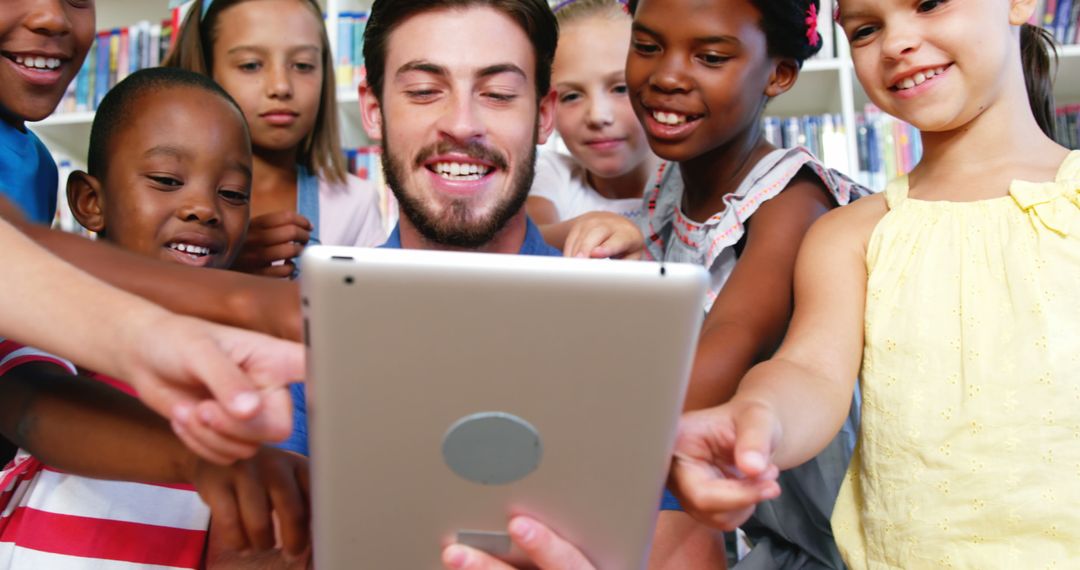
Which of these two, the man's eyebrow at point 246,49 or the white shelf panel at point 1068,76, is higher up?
the man's eyebrow at point 246,49

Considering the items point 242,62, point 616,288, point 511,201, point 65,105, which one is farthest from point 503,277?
point 65,105

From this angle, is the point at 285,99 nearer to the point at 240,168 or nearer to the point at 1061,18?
the point at 240,168

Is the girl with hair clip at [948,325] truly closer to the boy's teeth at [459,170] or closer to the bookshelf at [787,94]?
Answer: the boy's teeth at [459,170]

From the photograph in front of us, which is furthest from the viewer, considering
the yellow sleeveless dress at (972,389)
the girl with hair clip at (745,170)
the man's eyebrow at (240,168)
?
the man's eyebrow at (240,168)

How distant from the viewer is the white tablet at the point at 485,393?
60cm

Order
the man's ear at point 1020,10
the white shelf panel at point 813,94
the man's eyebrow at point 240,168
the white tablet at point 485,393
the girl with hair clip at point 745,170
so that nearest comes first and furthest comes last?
1. the white tablet at point 485,393
2. the man's ear at point 1020,10
3. the girl with hair clip at point 745,170
4. the man's eyebrow at point 240,168
5. the white shelf panel at point 813,94

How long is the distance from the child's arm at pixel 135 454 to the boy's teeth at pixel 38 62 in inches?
20.4

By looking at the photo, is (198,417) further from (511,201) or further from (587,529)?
(511,201)

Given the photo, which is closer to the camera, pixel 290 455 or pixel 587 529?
pixel 587 529

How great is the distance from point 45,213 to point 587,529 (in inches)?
42.0

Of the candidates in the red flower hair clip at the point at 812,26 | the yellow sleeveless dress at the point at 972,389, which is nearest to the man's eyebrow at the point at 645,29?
the red flower hair clip at the point at 812,26

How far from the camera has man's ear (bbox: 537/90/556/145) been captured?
146cm

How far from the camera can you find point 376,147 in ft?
10.2

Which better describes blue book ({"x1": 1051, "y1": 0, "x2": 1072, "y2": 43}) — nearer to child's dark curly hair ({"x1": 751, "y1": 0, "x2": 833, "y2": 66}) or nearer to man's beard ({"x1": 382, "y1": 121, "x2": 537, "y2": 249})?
child's dark curly hair ({"x1": 751, "y1": 0, "x2": 833, "y2": 66})
